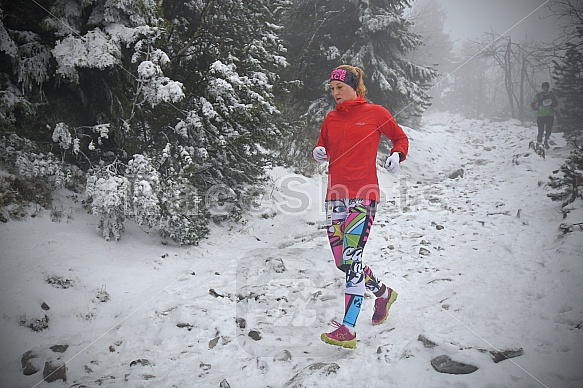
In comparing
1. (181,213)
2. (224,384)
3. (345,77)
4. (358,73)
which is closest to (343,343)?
(224,384)

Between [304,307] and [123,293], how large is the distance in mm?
2219

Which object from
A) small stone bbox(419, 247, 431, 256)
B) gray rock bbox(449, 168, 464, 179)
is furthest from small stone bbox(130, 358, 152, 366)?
gray rock bbox(449, 168, 464, 179)

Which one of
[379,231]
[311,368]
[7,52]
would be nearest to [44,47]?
[7,52]

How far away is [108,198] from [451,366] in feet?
14.2

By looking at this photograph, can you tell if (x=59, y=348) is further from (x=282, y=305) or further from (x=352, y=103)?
(x=352, y=103)

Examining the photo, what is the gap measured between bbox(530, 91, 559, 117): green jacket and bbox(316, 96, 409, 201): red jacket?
517 inches

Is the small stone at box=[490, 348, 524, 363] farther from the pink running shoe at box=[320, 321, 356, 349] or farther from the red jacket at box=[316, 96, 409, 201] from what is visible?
the red jacket at box=[316, 96, 409, 201]

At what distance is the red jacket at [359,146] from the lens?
127 inches

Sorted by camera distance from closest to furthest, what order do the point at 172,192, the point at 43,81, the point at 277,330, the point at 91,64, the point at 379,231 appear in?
the point at 277,330, the point at 91,64, the point at 43,81, the point at 172,192, the point at 379,231

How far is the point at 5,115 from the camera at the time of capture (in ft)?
13.6

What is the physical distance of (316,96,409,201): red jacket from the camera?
10.6 feet

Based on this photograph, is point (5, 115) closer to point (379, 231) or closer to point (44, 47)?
point (44, 47)

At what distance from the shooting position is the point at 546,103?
12.7 meters

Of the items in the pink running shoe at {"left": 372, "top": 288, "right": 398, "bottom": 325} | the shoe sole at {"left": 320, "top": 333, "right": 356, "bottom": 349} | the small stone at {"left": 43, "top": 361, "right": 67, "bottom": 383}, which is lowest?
the small stone at {"left": 43, "top": 361, "right": 67, "bottom": 383}
